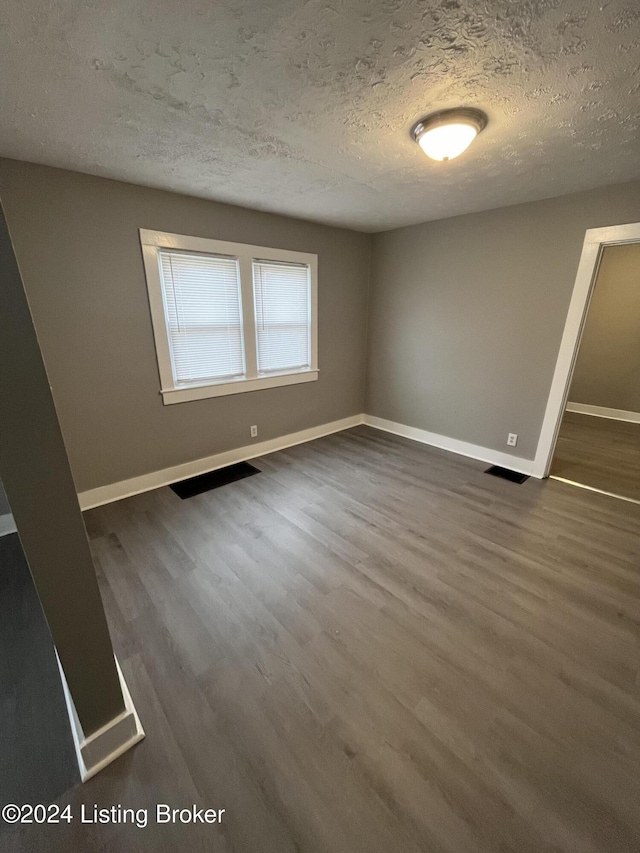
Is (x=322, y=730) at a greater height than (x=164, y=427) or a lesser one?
lesser

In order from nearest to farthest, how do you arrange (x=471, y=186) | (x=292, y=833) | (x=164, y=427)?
(x=292, y=833), (x=471, y=186), (x=164, y=427)

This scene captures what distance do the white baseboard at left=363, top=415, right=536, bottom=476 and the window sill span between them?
1.24m

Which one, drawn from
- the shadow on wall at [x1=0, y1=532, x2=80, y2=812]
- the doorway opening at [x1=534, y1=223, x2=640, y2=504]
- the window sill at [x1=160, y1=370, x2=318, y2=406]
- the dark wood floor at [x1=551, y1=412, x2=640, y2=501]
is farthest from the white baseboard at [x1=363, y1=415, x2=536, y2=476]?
the shadow on wall at [x1=0, y1=532, x2=80, y2=812]

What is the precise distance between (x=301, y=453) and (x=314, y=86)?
302 cm

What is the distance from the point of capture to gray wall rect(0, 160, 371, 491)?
2.25 metres

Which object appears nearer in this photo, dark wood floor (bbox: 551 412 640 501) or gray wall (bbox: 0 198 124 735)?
gray wall (bbox: 0 198 124 735)

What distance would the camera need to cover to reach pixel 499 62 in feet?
4.15

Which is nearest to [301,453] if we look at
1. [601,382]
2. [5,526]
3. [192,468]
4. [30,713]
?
[192,468]

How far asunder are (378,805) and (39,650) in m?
1.62

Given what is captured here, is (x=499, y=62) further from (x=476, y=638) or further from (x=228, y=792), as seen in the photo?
(x=228, y=792)

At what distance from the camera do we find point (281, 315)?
11.9 ft

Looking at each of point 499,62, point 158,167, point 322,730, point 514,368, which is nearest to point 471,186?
point 499,62

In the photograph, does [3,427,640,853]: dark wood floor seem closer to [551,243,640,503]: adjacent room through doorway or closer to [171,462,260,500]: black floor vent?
[171,462,260,500]: black floor vent

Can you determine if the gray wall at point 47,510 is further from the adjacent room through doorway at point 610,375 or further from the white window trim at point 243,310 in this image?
the adjacent room through doorway at point 610,375
